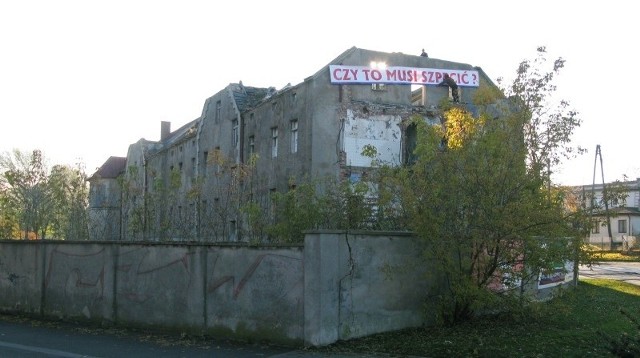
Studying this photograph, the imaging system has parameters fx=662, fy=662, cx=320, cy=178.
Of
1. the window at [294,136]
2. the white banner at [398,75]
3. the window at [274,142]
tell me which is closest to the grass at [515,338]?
the white banner at [398,75]

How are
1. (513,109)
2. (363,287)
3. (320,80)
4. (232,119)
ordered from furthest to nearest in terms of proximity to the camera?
1. (232,119)
2. (320,80)
3. (513,109)
4. (363,287)

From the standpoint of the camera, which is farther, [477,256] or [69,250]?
[69,250]

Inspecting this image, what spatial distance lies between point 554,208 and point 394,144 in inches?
708

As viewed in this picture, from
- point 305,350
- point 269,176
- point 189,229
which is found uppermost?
point 269,176

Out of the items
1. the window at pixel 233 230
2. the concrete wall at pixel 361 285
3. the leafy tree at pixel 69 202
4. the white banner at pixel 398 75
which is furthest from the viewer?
the white banner at pixel 398 75

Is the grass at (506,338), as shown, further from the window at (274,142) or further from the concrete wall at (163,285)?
the window at (274,142)

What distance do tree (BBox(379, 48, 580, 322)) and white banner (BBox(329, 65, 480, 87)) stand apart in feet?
54.1

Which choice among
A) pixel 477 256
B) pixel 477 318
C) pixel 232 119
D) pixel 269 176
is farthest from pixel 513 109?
pixel 232 119

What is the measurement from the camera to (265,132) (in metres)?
32.3

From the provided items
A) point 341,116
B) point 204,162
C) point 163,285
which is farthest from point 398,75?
point 163,285

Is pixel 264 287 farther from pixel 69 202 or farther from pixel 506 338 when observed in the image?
pixel 69 202

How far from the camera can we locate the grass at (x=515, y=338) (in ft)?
34.2

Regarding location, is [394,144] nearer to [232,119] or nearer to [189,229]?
[232,119]

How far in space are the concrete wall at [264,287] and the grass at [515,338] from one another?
57 cm
